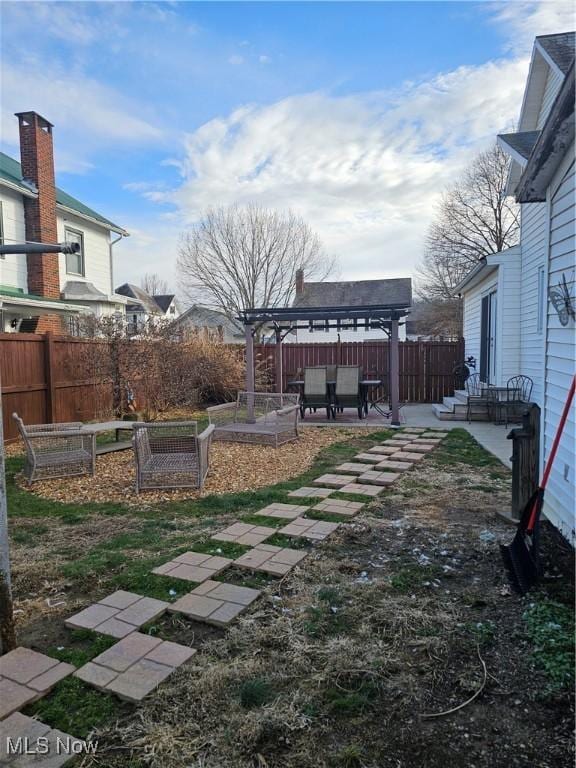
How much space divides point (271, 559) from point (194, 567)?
1.73 ft

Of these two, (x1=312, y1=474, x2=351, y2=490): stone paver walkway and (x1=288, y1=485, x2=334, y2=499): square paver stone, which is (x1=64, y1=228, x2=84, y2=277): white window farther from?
(x1=288, y1=485, x2=334, y2=499): square paver stone

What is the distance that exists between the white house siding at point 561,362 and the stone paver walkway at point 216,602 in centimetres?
229

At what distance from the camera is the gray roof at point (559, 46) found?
24.6 feet

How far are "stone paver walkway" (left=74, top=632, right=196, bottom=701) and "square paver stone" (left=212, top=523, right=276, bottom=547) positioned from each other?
1.30 metres

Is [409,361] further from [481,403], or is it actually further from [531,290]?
[531,290]

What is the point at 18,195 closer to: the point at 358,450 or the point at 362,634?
the point at 358,450

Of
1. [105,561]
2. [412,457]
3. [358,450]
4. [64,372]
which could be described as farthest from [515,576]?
[64,372]

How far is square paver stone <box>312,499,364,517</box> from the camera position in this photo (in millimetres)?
4309

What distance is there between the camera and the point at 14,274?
12609 millimetres

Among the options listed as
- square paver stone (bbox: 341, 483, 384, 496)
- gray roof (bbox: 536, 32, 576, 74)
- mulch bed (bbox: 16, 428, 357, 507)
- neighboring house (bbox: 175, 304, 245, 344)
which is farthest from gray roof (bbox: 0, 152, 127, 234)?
gray roof (bbox: 536, 32, 576, 74)

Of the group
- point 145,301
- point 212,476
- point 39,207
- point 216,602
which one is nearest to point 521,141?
point 212,476

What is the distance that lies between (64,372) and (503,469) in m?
8.05

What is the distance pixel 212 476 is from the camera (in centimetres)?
583

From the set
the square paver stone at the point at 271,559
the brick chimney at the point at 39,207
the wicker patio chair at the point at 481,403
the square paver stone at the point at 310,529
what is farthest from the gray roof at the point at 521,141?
the brick chimney at the point at 39,207
